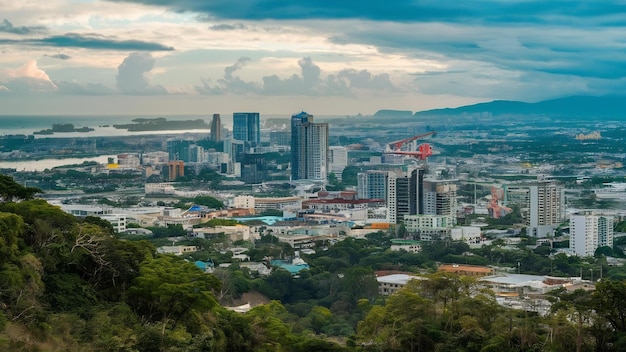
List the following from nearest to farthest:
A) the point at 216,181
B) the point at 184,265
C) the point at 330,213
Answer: the point at 184,265 → the point at 330,213 → the point at 216,181

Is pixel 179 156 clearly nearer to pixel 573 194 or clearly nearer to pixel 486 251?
pixel 573 194

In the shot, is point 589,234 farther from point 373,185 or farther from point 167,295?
point 167,295

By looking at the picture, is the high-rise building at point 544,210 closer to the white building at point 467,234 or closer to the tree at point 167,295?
the white building at point 467,234

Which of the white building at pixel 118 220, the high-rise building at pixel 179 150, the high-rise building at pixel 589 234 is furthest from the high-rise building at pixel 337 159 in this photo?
the high-rise building at pixel 589 234

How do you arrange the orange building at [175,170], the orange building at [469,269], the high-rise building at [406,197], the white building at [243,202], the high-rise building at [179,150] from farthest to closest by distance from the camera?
the high-rise building at [179,150] < the orange building at [175,170] < the white building at [243,202] < the high-rise building at [406,197] < the orange building at [469,269]

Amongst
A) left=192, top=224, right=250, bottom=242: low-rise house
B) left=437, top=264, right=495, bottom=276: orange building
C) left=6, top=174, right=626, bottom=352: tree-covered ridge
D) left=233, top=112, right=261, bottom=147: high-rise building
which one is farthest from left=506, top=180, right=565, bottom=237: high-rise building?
left=233, top=112, right=261, bottom=147: high-rise building

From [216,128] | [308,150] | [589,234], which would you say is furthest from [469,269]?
[216,128]

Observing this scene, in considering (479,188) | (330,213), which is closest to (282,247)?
(330,213)
